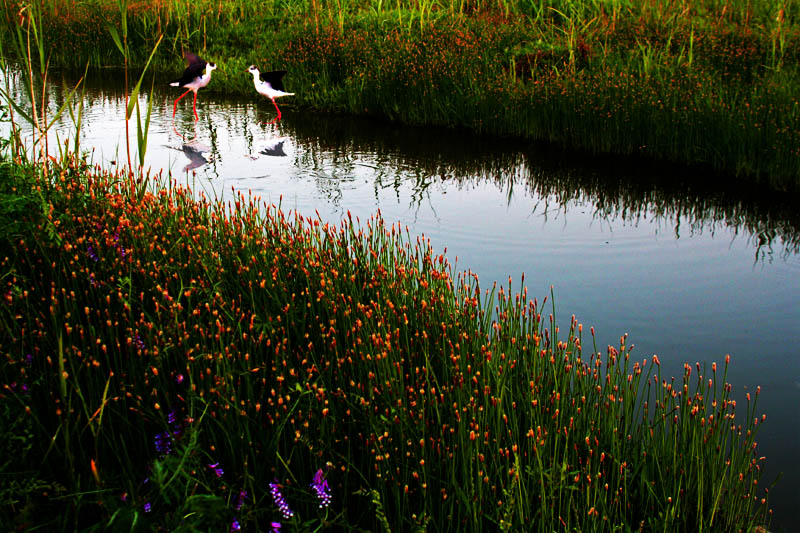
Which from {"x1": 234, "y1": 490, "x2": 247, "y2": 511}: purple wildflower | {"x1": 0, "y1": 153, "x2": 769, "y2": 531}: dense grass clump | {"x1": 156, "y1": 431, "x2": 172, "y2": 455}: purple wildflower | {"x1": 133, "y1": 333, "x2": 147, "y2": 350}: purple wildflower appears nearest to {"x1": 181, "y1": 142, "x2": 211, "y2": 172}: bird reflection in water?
{"x1": 0, "y1": 153, "x2": 769, "y2": 531}: dense grass clump

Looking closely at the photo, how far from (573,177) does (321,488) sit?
6.81 meters

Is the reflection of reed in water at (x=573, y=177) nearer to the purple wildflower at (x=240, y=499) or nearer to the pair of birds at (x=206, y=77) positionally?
the pair of birds at (x=206, y=77)

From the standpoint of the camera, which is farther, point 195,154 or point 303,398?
point 195,154

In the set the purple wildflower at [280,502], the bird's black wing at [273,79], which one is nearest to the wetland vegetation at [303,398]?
the purple wildflower at [280,502]

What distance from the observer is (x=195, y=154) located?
30.9 ft

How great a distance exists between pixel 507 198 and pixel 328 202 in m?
1.95

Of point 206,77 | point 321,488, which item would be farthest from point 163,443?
point 206,77

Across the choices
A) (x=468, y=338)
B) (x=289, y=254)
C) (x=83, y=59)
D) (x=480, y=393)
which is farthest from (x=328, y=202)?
(x=83, y=59)

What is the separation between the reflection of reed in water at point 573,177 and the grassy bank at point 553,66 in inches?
13.3

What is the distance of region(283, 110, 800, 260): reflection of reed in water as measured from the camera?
757 cm

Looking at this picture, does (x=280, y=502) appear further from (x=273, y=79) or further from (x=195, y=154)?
(x=273, y=79)

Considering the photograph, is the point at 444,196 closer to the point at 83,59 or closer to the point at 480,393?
the point at 480,393

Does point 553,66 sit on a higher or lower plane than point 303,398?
higher

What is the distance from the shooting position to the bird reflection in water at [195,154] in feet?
29.0
